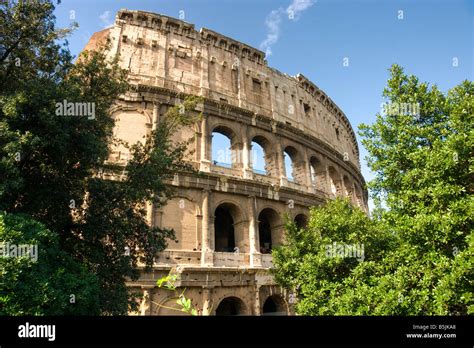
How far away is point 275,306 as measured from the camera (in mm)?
18812

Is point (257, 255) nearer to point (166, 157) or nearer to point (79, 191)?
point (166, 157)

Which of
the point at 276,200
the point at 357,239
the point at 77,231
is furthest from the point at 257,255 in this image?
the point at 77,231

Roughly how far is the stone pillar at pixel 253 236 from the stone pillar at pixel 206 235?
7.92ft

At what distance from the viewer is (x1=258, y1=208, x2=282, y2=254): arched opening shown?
19.1 m

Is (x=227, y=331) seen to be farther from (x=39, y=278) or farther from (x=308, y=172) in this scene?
(x=308, y=172)

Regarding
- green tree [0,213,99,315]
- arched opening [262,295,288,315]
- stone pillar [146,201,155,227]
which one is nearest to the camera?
green tree [0,213,99,315]

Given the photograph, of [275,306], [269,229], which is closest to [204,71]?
[269,229]

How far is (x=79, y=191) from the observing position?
32.9ft

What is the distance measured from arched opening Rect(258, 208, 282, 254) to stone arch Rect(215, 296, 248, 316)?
349 cm

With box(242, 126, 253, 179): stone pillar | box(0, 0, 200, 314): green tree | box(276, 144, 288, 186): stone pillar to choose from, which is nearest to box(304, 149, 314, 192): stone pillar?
box(276, 144, 288, 186): stone pillar

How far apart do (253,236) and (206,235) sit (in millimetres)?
2735

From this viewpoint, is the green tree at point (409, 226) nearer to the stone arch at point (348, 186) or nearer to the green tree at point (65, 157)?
the green tree at point (65, 157)

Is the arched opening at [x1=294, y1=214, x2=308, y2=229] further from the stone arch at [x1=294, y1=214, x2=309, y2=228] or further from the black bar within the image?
the black bar

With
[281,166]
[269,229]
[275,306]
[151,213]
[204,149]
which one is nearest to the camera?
[151,213]
